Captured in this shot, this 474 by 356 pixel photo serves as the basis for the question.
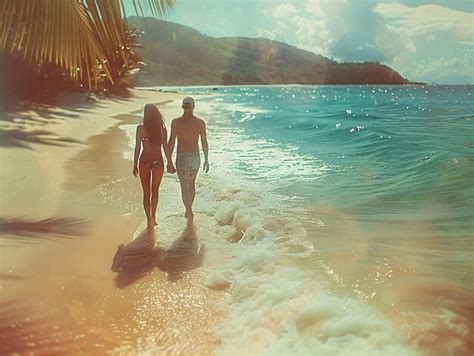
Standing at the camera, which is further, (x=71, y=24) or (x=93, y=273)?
(x=71, y=24)

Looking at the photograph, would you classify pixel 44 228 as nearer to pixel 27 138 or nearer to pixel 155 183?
pixel 155 183

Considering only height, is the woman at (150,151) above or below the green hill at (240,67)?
below

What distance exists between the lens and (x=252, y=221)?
15.8ft

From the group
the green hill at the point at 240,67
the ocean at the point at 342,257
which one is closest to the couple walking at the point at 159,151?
the ocean at the point at 342,257

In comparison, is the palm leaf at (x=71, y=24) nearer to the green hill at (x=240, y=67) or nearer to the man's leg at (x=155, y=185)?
the man's leg at (x=155, y=185)

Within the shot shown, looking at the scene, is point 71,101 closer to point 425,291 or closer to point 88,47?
point 88,47

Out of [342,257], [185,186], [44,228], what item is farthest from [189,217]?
[342,257]

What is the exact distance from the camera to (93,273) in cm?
353

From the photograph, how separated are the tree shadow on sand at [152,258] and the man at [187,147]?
0.55 metres

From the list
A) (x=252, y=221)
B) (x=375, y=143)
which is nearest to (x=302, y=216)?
(x=252, y=221)

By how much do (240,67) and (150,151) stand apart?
30442 mm

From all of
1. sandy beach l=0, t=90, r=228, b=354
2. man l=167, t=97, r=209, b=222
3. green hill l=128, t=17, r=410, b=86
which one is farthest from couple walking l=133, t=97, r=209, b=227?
green hill l=128, t=17, r=410, b=86

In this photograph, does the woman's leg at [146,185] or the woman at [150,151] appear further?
the woman's leg at [146,185]

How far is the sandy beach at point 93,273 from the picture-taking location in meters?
2.68
